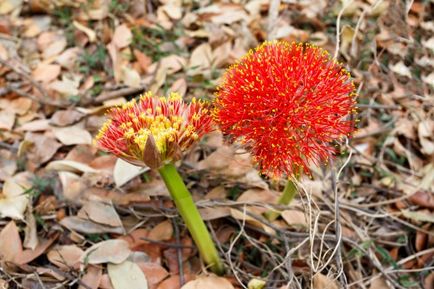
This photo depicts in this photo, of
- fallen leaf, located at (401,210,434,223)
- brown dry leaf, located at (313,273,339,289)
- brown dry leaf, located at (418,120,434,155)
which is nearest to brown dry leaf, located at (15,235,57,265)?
brown dry leaf, located at (313,273,339,289)

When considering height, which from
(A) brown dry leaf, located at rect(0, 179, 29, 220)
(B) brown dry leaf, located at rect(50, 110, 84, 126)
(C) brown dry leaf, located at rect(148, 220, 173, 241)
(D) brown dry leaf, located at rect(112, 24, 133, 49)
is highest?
(D) brown dry leaf, located at rect(112, 24, 133, 49)

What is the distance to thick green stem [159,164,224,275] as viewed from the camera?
1.46 meters

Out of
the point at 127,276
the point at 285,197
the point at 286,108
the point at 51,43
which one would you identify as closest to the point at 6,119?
the point at 51,43

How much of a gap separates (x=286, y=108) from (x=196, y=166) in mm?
654

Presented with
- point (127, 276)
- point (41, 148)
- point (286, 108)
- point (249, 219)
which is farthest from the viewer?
point (41, 148)

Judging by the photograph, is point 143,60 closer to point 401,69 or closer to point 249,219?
point 249,219

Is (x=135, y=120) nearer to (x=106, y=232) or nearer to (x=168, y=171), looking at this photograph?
(x=168, y=171)

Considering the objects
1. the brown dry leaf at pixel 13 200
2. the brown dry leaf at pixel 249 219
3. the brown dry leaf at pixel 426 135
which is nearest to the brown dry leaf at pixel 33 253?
the brown dry leaf at pixel 13 200

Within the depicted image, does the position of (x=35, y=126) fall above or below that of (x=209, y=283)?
above

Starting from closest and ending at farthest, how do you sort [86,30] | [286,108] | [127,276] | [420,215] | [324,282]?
1. [286,108]
2. [324,282]
3. [127,276]
4. [420,215]
5. [86,30]

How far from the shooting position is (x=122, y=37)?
239 cm

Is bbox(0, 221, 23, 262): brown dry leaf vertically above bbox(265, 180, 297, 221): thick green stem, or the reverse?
bbox(265, 180, 297, 221): thick green stem

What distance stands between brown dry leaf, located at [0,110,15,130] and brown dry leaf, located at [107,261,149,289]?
74 cm

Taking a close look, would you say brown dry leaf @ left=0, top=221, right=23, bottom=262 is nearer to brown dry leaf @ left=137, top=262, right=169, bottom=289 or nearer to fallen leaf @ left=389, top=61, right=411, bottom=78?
brown dry leaf @ left=137, top=262, right=169, bottom=289
